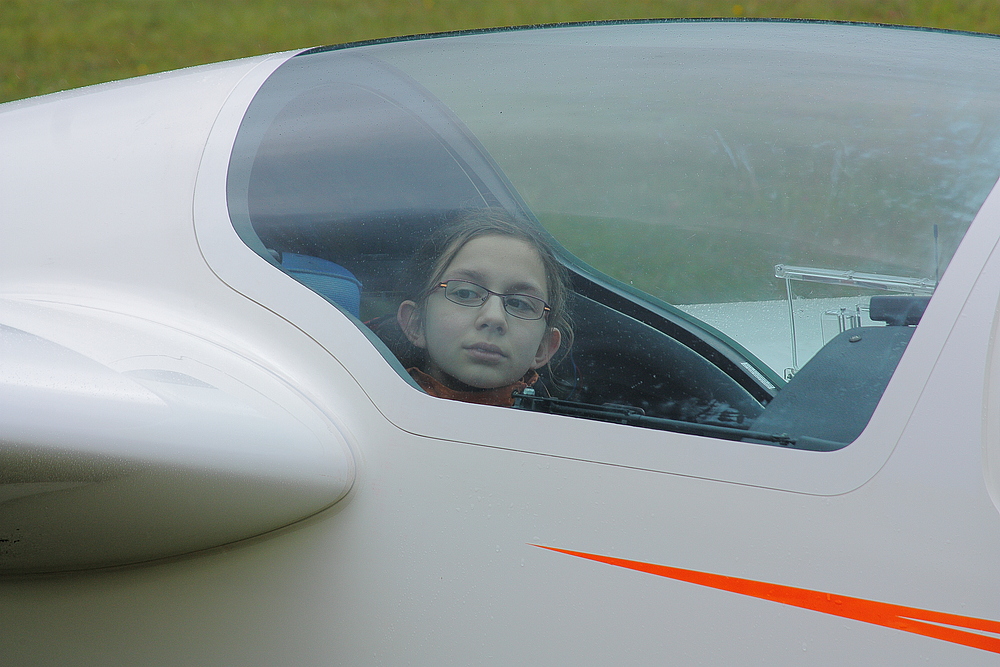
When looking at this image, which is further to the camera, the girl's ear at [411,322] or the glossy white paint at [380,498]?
the girl's ear at [411,322]

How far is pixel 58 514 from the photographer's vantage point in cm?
123

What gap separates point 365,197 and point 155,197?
0.38m

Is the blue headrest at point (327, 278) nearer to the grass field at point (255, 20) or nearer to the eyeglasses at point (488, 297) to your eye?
the eyeglasses at point (488, 297)

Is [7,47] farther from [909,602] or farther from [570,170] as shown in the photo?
[909,602]

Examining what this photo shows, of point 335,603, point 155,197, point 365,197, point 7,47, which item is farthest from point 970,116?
point 7,47

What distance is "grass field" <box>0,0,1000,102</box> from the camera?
5773 mm

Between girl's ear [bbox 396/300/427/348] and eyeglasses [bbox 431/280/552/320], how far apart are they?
48 millimetres

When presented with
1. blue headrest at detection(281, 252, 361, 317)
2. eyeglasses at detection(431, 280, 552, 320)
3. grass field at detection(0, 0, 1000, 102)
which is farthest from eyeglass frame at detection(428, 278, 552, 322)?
grass field at detection(0, 0, 1000, 102)

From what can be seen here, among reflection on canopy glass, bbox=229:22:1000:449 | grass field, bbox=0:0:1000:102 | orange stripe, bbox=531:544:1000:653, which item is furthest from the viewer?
grass field, bbox=0:0:1000:102

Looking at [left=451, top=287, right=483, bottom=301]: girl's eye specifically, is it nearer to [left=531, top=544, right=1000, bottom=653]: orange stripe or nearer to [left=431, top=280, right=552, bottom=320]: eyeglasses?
[left=431, top=280, right=552, bottom=320]: eyeglasses

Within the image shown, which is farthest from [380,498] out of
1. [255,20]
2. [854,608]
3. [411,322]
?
[255,20]

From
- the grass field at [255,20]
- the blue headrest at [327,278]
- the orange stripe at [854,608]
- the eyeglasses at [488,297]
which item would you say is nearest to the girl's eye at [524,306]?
the eyeglasses at [488,297]

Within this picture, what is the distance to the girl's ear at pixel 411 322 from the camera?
1351 mm

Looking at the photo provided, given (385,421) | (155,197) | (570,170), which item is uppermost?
(570,170)
